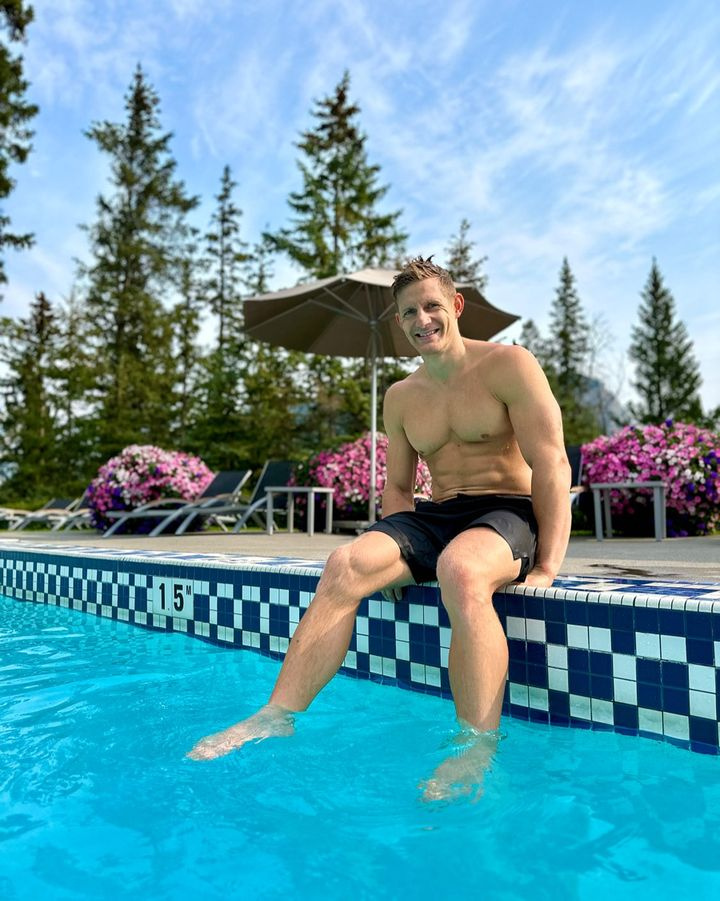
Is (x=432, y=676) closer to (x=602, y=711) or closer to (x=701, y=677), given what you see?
(x=602, y=711)

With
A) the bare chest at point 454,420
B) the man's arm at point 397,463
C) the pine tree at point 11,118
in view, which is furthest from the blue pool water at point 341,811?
the pine tree at point 11,118

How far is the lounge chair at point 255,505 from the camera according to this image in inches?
294

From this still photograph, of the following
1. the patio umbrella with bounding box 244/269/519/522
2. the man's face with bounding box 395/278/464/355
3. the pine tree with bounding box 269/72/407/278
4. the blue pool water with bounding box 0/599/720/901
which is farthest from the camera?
→ the pine tree with bounding box 269/72/407/278

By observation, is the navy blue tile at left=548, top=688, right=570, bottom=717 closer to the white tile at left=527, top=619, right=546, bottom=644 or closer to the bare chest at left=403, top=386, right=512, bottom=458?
the white tile at left=527, top=619, right=546, bottom=644

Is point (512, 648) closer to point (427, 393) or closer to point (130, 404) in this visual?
point (427, 393)

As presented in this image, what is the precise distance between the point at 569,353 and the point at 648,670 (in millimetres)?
35274

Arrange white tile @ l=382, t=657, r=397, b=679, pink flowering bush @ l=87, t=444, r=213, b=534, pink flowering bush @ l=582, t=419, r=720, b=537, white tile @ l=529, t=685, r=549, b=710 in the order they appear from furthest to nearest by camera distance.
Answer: pink flowering bush @ l=87, t=444, r=213, b=534 < pink flowering bush @ l=582, t=419, r=720, b=537 < white tile @ l=382, t=657, r=397, b=679 < white tile @ l=529, t=685, r=549, b=710

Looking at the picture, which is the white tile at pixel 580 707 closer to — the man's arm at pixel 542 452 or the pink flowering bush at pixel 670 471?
the man's arm at pixel 542 452

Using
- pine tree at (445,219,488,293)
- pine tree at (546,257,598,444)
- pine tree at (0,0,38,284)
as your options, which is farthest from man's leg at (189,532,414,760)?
pine tree at (546,257,598,444)

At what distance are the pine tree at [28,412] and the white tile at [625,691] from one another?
18746mm

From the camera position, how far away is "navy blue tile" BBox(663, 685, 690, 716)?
175 centimetres

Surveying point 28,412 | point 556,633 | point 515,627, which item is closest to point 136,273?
point 28,412

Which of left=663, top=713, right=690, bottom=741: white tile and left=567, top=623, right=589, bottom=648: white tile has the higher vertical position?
left=567, top=623, right=589, bottom=648: white tile

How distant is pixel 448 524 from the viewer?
2.22 m
